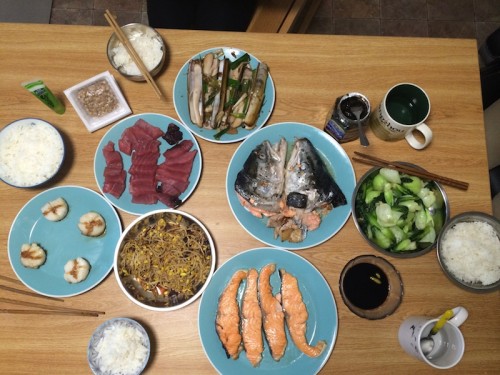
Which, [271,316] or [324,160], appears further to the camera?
[324,160]

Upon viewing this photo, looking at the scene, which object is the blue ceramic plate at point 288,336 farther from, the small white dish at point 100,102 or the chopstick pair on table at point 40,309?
the small white dish at point 100,102

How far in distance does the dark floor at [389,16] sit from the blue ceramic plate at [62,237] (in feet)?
7.46

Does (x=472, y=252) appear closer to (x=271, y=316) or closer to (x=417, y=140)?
(x=417, y=140)

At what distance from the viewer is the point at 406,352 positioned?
1.71 metres

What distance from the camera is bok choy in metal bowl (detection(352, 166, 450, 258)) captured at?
1.70 metres

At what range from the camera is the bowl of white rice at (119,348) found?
5.12ft

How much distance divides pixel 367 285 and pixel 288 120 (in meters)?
0.79

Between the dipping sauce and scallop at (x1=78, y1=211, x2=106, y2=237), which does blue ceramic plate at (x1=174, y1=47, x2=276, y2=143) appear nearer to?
scallop at (x1=78, y1=211, x2=106, y2=237)

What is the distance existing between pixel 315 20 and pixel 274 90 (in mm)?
1935

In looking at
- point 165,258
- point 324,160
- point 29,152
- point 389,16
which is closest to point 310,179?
point 324,160

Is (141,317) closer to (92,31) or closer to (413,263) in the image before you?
(413,263)

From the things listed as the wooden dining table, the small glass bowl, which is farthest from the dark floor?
the small glass bowl

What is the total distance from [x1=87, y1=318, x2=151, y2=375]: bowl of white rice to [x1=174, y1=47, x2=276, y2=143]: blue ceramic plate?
2.71ft

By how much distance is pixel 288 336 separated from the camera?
1717 millimetres
